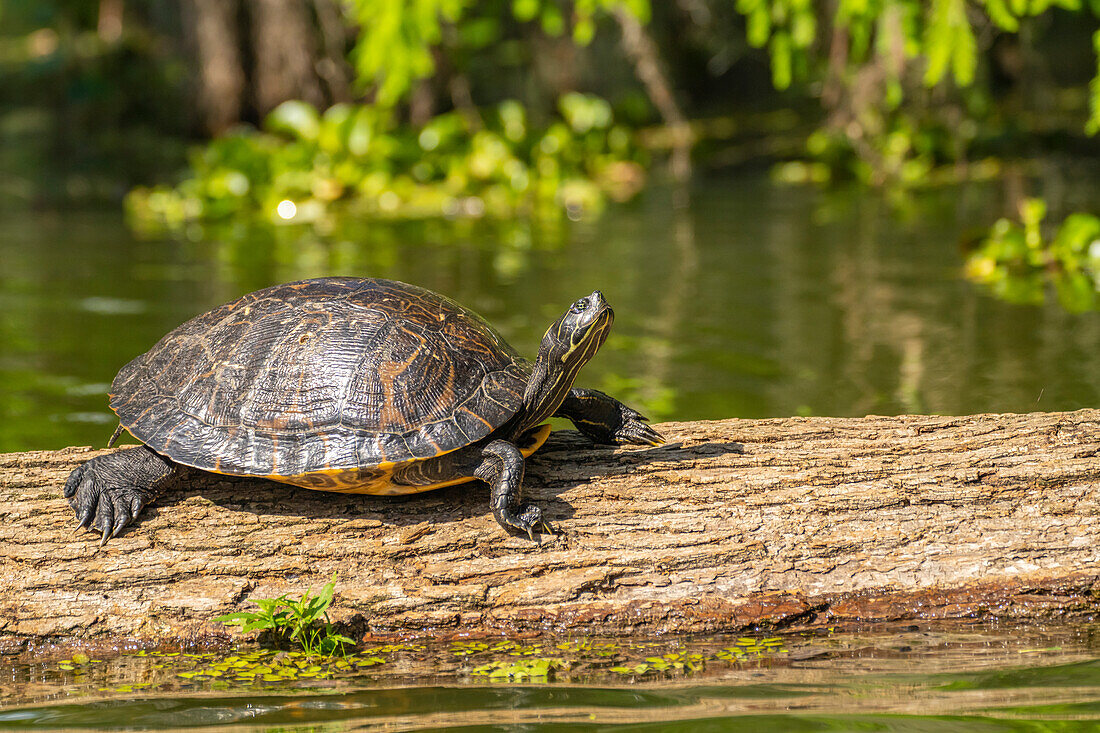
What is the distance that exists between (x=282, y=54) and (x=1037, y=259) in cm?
A: 1150

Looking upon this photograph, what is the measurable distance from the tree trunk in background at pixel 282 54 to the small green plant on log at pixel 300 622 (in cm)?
1382

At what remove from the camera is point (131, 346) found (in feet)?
27.2

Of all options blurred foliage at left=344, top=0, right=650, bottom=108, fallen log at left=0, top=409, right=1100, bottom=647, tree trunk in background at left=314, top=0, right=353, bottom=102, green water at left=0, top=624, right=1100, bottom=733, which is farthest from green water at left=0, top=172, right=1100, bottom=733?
tree trunk in background at left=314, top=0, right=353, bottom=102

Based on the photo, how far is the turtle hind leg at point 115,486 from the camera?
165 inches

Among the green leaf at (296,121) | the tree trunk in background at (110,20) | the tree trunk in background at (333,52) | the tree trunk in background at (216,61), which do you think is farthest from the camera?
the tree trunk in background at (110,20)

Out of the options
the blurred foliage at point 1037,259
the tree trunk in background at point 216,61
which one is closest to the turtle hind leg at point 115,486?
the blurred foliage at point 1037,259

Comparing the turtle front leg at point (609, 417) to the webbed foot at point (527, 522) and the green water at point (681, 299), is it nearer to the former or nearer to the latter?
the webbed foot at point (527, 522)

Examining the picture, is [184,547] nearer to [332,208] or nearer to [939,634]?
[939,634]

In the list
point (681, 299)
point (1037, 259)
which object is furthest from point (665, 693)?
point (1037, 259)

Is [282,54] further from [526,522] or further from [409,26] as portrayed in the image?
[526,522]

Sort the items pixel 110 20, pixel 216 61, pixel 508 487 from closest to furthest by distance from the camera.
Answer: pixel 508 487 < pixel 216 61 < pixel 110 20

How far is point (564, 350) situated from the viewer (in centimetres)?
426

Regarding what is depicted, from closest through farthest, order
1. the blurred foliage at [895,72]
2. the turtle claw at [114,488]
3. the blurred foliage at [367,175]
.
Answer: the turtle claw at [114,488] < the blurred foliage at [895,72] < the blurred foliage at [367,175]

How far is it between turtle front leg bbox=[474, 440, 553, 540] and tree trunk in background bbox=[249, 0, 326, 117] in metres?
13.6
